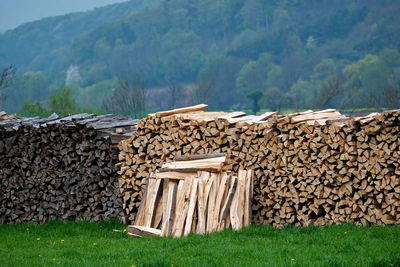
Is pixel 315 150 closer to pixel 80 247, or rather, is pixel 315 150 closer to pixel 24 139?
pixel 80 247

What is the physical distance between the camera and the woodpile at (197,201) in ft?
33.0

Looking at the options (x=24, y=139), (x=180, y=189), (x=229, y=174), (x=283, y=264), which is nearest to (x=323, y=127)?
(x=229, y=174)

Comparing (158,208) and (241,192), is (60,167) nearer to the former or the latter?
(158,208)

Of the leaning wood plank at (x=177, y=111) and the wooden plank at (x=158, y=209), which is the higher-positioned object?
the leaning wood plank at (x=177, y=111)

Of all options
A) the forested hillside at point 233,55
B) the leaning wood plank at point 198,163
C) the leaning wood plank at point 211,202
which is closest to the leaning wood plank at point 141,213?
the leaning wood plank at point 198,163

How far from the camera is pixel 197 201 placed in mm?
10211

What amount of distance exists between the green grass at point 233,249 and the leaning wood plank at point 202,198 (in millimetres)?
479

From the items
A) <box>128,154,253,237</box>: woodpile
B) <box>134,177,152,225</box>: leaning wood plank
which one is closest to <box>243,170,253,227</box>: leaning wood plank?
<box>128,154,253,237</box>: woodpile

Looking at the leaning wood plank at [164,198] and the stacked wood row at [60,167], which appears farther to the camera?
the stacked wood row at [60,167]

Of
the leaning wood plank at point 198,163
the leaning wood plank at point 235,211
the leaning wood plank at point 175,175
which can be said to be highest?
the leaning wood plank at point 198,163

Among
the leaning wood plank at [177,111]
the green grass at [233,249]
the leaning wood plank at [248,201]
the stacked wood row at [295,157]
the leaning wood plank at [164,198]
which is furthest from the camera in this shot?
the leaning wood plank at [177,111]

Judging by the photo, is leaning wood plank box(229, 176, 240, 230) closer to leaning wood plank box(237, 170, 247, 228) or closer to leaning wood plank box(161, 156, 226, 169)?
leaning wood plank box(237, 170, 247, 228)

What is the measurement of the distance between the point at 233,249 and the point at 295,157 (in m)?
2.41

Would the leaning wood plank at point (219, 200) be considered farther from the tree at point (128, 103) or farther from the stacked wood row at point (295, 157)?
the tree at point (128, 103)
